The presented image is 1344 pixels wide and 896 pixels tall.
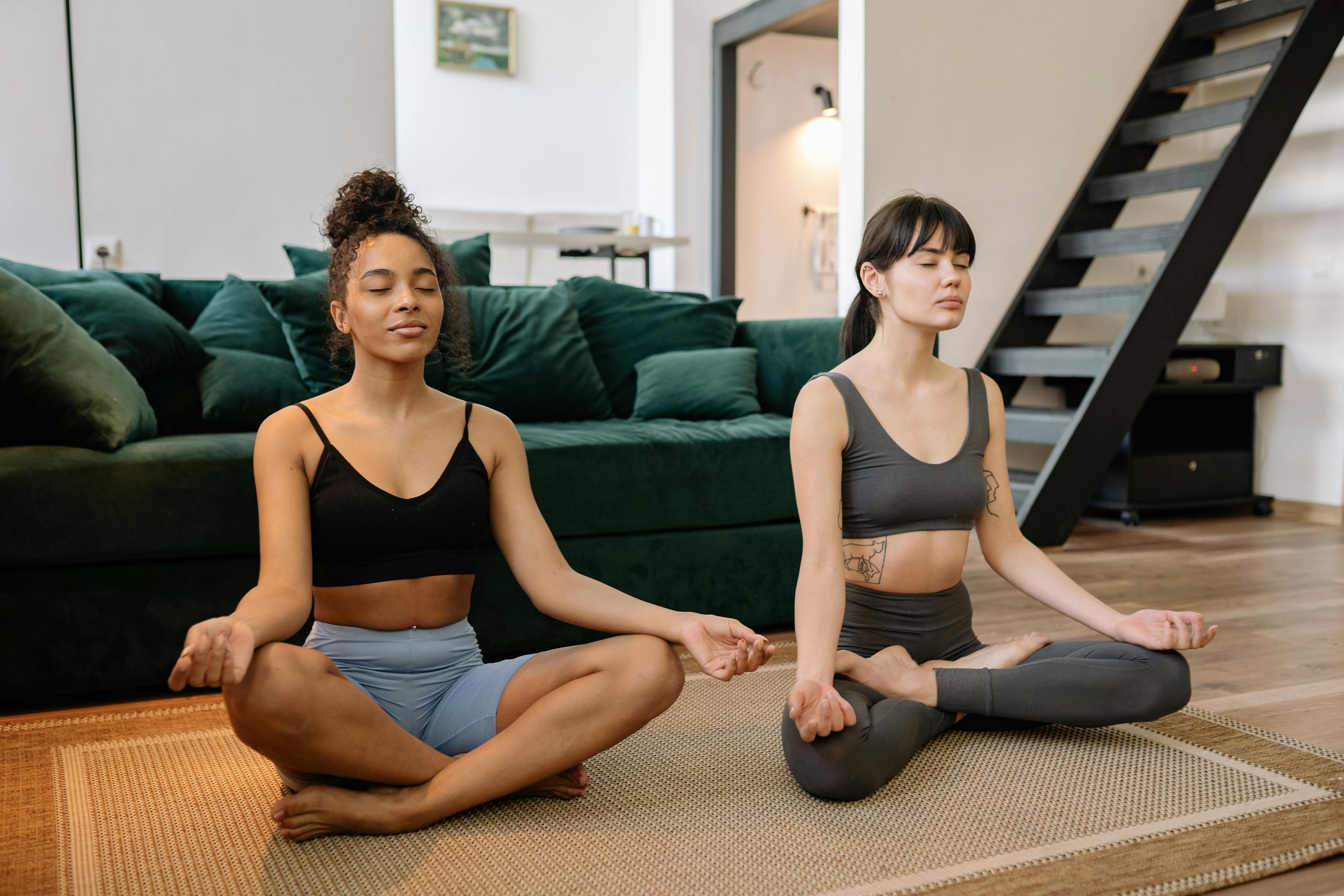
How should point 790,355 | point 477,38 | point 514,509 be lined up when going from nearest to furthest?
point 514,509, point 790,355, point 477,38

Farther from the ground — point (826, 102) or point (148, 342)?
point (826, 102)

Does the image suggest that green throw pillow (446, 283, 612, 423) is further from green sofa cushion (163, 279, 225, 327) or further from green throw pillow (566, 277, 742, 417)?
green sofa cushion (163, 279, 225, 327)

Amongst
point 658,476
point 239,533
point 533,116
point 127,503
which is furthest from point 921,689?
point 533,116

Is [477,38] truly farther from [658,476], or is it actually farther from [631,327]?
[658,476]

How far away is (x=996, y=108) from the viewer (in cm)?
453

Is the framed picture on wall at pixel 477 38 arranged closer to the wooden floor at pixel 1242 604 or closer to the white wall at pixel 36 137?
the white wall at pixel 36 137

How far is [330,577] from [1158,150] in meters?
4.72

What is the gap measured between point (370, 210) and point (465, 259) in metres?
1.56

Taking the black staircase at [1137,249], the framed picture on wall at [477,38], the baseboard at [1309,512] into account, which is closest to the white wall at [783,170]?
the framed picture on wall at [477,38]

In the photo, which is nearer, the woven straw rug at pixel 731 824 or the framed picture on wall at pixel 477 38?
the woven straw rug at pixel 731 824

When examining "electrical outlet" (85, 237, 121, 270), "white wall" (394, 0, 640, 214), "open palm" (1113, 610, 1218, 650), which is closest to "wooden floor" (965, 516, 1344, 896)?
"open palm" (1113, 610, 1218, 650)

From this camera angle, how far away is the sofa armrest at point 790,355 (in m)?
3.09

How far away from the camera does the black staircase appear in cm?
395

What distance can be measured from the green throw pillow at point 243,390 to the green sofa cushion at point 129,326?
0.07m
